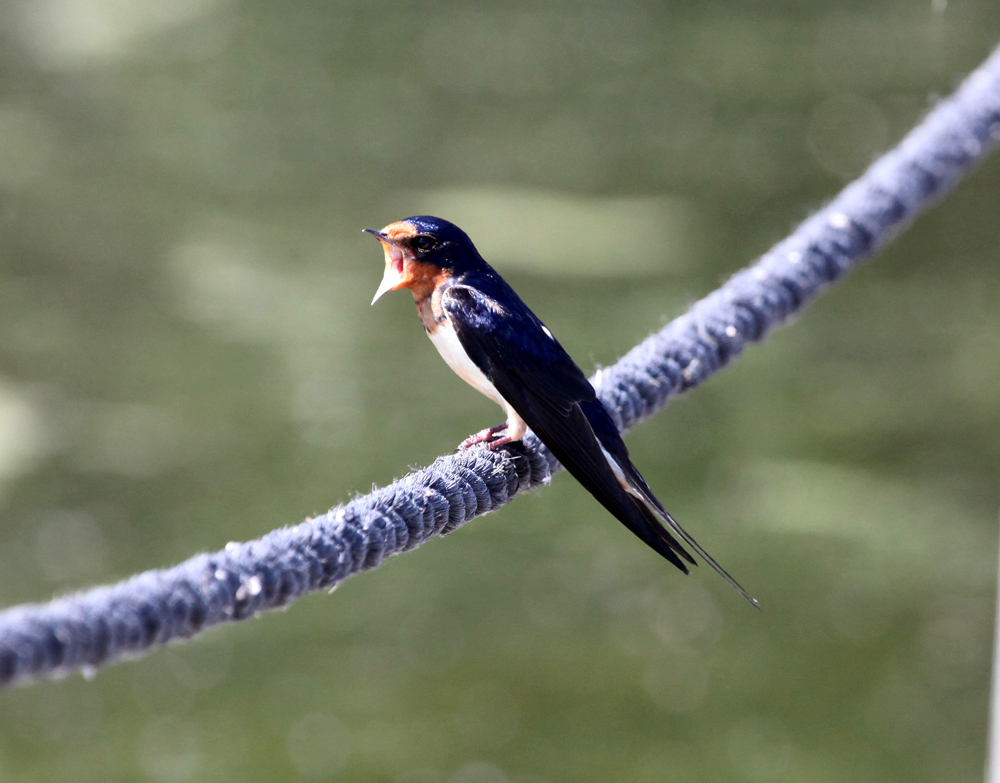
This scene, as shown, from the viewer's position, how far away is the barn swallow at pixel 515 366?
120cm

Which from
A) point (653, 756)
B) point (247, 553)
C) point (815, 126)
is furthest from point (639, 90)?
point (247, 553)

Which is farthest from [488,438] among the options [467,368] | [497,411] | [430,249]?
[497,411]

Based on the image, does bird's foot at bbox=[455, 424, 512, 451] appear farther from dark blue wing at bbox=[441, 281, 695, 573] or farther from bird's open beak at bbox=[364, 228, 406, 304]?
bird's open beak at bbox=[364, 228, 406, 304]

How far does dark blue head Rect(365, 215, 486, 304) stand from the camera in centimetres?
135

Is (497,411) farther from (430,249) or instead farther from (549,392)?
(549,392)

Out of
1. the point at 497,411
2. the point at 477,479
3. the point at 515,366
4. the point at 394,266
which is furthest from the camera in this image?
the point at 497,411

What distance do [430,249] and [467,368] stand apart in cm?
13

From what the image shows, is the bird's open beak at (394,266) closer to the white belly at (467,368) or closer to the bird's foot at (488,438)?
the white belly at (467,368)

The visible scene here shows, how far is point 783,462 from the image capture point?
371cm

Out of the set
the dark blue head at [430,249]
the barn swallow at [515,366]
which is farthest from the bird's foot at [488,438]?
the dark blue head at [430,249]

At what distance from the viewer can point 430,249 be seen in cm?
135

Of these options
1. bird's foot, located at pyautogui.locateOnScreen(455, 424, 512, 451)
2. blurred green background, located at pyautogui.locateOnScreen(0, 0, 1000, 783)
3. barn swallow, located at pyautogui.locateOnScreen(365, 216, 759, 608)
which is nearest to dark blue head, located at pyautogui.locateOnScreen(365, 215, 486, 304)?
barn swallow, located at pyautogui.locateOnScreen(365, 216, 759, 608)

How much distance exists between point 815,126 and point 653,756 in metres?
4.79

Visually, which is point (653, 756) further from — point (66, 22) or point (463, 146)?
point (66, 22)
